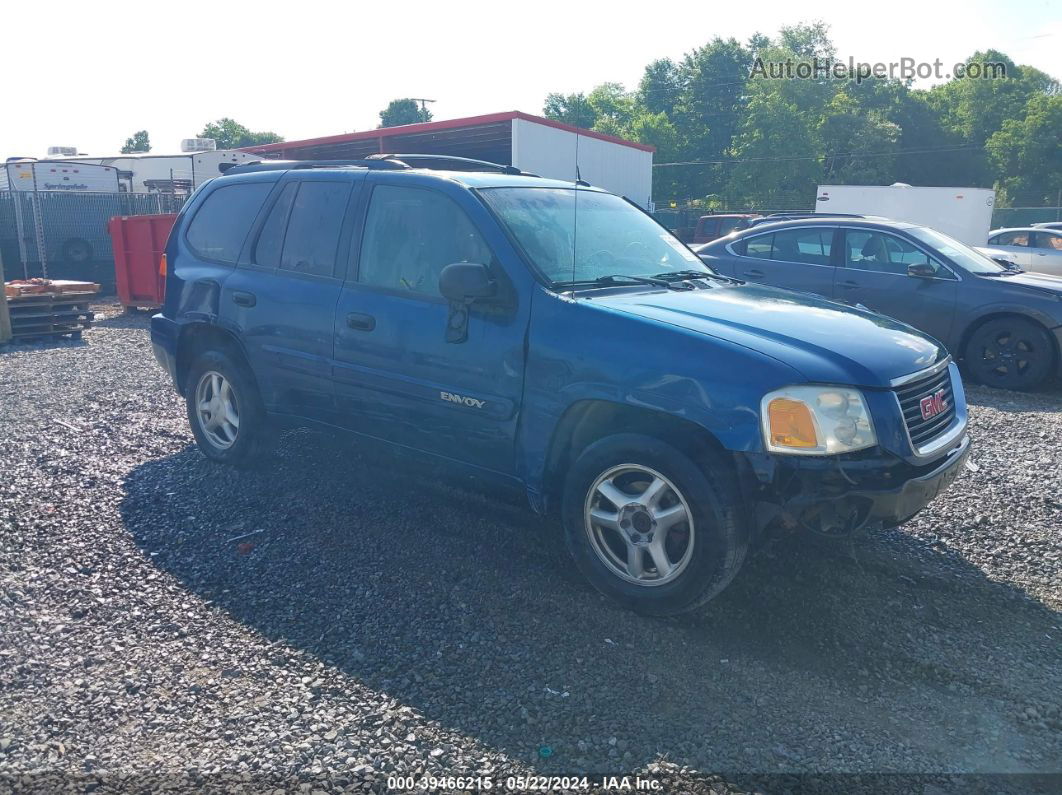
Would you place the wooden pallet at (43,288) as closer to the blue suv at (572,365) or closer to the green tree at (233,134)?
the blue suv at (572,365)

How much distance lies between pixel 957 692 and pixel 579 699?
4.69 feet

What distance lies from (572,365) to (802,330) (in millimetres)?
1028

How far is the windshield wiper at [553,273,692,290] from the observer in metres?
4.34

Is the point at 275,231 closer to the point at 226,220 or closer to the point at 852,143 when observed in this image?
the point at 226,220

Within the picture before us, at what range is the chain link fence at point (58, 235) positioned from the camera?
18891 mm

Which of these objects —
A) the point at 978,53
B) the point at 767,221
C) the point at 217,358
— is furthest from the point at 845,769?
the point at 978,53

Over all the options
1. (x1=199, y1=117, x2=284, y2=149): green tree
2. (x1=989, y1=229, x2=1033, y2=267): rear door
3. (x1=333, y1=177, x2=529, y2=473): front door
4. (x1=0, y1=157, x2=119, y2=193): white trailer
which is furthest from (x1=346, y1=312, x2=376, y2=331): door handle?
(x1=199, y1=117, x2=284, y2=149): green tree

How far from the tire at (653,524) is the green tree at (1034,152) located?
55.5 meters

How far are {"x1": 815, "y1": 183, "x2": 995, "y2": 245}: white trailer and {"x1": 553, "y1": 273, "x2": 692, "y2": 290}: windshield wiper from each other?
910 inches

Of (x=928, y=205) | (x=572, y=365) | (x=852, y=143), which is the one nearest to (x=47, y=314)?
(x=572, y=365)

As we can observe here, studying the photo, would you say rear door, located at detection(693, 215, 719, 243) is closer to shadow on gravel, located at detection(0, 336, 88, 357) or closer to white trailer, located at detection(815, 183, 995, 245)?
white trailer, located at detection(815, 183, 995, 245)

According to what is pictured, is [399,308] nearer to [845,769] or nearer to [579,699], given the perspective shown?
[579,699]

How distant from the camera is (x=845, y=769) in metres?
2.86

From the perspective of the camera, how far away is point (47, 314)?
12023 millimetres
